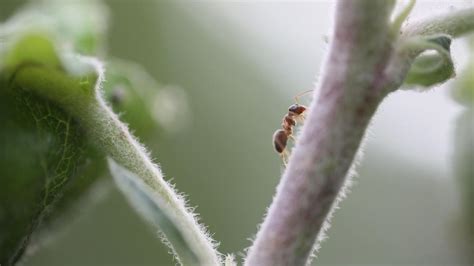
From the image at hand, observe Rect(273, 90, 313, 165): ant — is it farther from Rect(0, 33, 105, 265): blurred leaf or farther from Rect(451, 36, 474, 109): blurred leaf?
Rect(0, 33, 105, 265): blurred leaf

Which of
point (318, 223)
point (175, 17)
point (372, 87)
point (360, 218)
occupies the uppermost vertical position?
point (372, 87)

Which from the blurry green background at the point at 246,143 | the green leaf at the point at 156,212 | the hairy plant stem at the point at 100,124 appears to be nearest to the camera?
the green leaf at the point at 156,212

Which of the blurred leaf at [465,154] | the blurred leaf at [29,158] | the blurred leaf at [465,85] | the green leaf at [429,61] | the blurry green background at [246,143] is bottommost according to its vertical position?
the blurry green background at [246,143]

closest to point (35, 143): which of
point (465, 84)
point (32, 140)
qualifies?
point (32, 140)

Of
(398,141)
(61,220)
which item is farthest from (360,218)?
(61,220)

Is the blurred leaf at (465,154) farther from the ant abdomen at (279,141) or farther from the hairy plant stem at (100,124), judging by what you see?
the hairy plant stem at (100,124)

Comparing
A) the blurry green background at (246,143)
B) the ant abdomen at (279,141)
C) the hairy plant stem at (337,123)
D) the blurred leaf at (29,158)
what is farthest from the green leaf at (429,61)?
the blurry green background at (246,143)

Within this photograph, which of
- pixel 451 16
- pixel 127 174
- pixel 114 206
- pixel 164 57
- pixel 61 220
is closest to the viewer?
pixel 127 174

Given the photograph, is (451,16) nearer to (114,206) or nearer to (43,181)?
(43,181)
